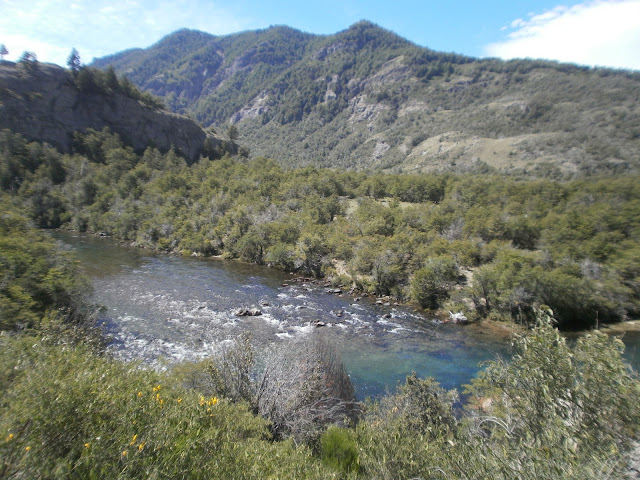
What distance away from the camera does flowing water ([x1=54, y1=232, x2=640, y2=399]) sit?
19.3 m

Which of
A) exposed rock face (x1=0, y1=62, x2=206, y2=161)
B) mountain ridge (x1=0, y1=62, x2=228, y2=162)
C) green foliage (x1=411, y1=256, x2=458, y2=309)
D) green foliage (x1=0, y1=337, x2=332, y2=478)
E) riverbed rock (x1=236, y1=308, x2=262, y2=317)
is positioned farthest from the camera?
mountain ridge (x1=0, y1=62, x2=228, y2=162)

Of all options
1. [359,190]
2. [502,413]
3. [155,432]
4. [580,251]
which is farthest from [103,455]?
[359,190]

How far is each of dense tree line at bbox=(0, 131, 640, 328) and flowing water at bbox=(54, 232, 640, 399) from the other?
14.9 feet

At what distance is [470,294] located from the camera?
30.1 meters

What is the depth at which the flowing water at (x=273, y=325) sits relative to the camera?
19.3 metres

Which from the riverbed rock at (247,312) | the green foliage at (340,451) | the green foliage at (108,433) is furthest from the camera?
the riverbed rock at (247,312)

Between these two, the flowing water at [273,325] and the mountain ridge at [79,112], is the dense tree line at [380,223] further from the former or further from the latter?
the mountain ridge at [79,112]

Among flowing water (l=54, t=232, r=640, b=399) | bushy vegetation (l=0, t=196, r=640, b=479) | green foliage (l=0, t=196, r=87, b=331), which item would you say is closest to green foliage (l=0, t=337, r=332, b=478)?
bushy vegetation (l=0, t=196, r=640, b=479)

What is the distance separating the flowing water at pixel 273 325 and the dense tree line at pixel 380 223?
4537mm

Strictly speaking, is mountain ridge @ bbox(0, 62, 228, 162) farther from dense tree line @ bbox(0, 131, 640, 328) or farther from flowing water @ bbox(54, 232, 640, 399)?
flowing water @ bbox(54, 232, 640, 399)

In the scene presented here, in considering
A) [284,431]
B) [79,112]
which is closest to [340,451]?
[284,431]

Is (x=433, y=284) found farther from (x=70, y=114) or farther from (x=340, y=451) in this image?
(x=70, y=114)

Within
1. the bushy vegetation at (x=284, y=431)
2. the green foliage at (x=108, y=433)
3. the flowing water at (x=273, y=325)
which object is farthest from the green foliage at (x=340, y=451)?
the flowing water at (x=273, y=325)

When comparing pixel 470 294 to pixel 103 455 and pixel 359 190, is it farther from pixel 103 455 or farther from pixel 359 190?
pixel 359 190
